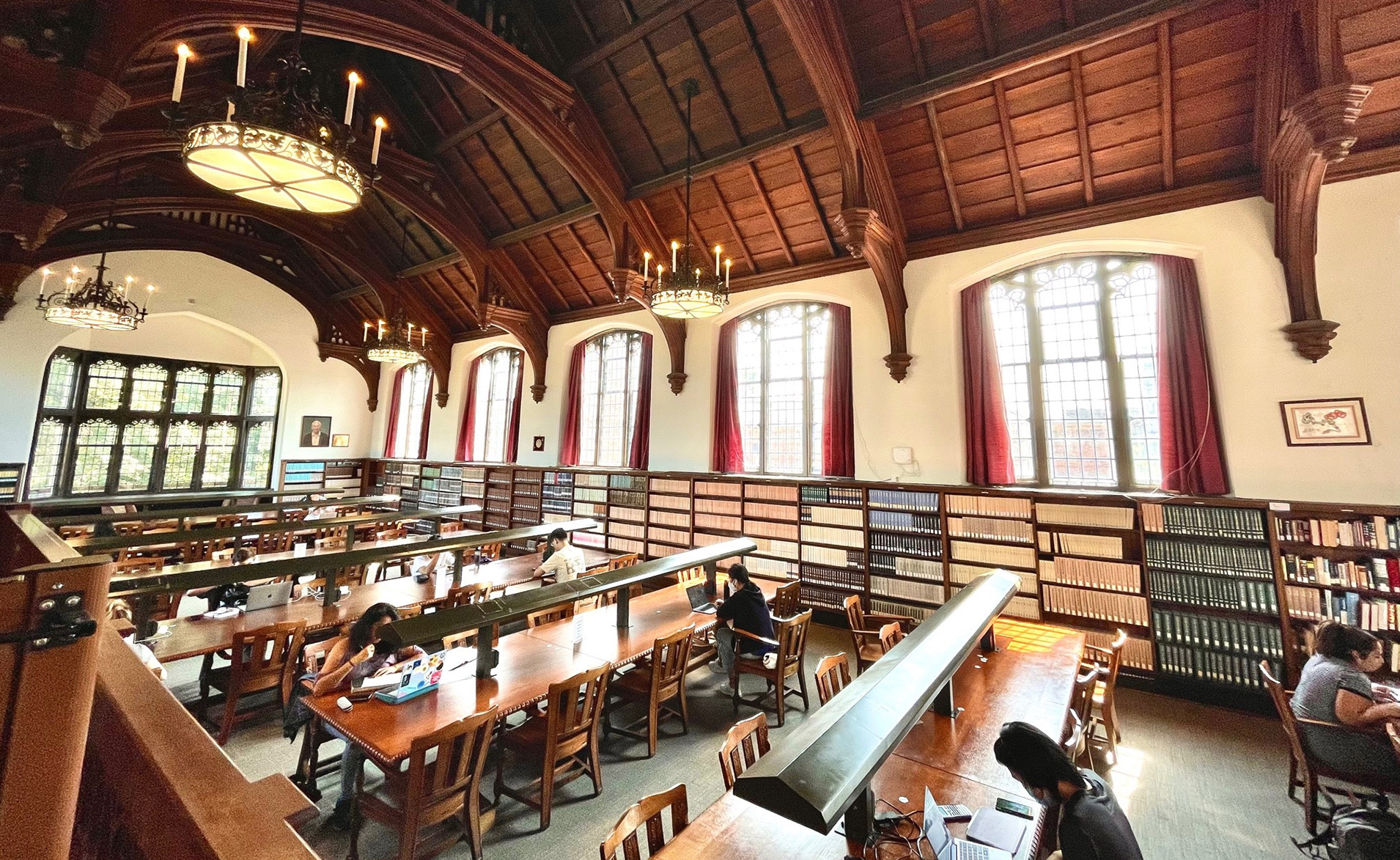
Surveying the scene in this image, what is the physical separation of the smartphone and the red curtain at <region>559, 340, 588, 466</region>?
8697 mm

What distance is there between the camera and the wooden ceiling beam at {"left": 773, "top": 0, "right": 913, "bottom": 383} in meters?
4.70

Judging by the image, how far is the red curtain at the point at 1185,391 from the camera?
4855 millimetres

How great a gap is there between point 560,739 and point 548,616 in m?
1.80

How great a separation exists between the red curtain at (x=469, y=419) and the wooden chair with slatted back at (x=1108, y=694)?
38.0 feet

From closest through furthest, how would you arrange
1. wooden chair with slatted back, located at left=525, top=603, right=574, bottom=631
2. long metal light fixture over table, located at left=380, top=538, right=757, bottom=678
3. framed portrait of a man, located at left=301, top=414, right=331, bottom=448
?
1. long metal light fixture over table, located at left=380, top=538, right=757, bottom=678
2. wooden chair with slatted back, located at left=525, top=603, right=574, bottom=631
3. framed portrait of a man, located at left=301, top=414, right=331, bottom=448

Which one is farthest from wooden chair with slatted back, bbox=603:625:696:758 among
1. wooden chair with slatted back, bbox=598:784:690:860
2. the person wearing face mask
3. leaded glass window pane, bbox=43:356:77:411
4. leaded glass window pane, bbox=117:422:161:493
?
leaded glass window pane, bbox=43:356:77:411

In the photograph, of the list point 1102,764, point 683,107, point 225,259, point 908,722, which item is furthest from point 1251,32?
point 225,259

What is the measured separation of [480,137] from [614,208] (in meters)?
2.66

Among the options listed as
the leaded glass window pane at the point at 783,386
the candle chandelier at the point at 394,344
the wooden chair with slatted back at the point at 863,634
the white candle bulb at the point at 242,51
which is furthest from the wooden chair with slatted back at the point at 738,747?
the candle chandelier at the point at 394,344

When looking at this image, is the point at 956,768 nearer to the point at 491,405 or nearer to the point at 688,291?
the point at 688,291

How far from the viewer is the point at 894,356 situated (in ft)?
21.2

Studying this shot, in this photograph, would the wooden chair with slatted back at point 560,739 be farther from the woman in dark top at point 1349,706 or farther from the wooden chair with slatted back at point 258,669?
the woman in dark top at point 1349,706

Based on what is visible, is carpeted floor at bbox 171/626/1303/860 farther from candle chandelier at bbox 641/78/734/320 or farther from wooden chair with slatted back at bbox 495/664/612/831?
candle chandelier at bbox 641/78/734/320

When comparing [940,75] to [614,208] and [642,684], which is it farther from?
[642,684]
